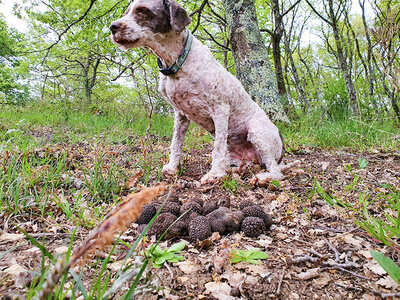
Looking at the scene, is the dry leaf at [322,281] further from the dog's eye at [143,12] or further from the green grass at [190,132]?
the green grass at [190,132]

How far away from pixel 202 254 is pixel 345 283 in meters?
0.74

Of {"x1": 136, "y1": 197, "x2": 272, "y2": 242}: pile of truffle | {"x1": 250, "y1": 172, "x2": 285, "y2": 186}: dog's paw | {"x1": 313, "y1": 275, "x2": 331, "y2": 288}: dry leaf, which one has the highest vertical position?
{"x1": 250, "y1": 172, "x2": 285, "y2": 186}: dog's paw

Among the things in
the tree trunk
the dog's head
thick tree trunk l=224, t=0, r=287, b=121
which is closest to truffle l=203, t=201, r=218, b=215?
the dog's head

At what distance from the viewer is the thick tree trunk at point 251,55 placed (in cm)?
500

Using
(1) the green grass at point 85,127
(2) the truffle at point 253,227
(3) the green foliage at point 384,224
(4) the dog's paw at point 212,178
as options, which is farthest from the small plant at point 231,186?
(1) the green grass at point 85,127

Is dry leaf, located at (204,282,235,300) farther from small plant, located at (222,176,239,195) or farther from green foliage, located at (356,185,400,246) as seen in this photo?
small plant, located at (222,176,239,195)

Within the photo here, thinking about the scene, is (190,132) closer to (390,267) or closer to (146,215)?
(146,215)

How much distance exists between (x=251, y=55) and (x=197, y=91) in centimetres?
281

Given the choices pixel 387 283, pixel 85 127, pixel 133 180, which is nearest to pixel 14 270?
pixel 133 180

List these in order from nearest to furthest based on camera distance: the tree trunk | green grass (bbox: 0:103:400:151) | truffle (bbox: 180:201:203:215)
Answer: truffle (bbox: 180:201:203:215), green grass (bbox: 0:103:400:151), the tree trunk

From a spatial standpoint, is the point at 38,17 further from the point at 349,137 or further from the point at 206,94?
the point at 349,137

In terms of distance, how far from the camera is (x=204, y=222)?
1675mm

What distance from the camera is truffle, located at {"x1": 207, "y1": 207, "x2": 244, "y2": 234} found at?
1692 millimetres

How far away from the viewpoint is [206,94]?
9.36 ft
